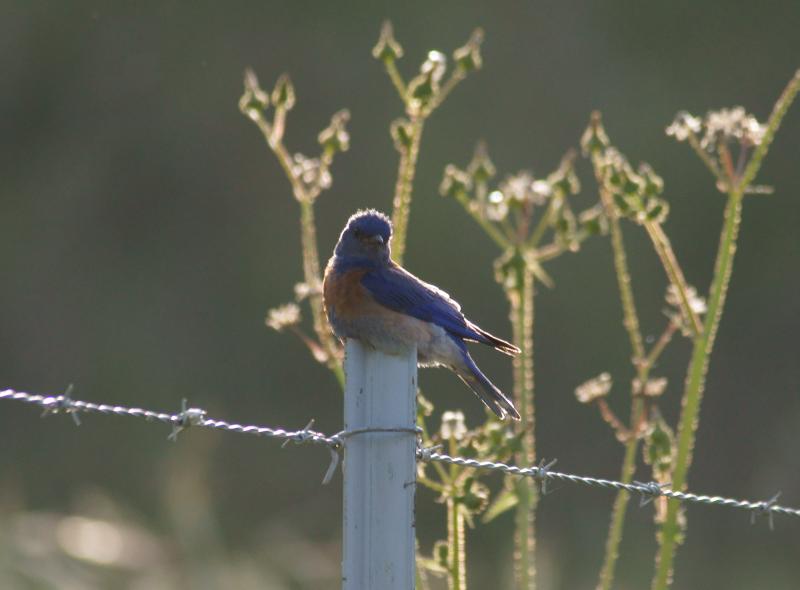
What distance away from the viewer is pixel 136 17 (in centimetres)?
962

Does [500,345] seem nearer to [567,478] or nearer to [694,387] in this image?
[694,387]

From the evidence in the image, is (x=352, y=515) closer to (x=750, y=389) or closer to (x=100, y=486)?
(x=100, y=486)

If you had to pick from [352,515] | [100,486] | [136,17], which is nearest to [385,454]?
[352,515]

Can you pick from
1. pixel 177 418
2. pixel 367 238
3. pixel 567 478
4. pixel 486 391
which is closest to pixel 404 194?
pixel 367 238

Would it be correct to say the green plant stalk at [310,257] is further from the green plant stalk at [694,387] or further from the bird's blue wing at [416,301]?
the green plant stalk at [694,387]

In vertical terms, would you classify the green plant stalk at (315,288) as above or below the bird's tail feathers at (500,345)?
above

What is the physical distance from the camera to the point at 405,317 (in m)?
3.93

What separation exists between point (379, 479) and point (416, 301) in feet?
4.65

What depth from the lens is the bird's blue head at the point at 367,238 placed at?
4301mm

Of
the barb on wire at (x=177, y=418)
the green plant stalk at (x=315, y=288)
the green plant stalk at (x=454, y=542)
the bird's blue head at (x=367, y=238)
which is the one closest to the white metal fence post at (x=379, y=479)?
the barb on wire at (x=177, y=418)

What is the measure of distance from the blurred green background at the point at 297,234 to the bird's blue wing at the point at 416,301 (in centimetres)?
411

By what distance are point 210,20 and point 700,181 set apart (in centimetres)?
354

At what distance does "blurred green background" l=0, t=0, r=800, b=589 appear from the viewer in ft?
28.5

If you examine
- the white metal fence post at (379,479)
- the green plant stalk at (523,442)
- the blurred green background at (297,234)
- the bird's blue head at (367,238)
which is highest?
the blurred green background at (297,234)
